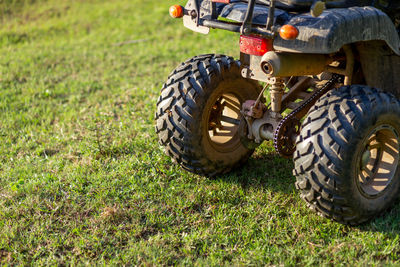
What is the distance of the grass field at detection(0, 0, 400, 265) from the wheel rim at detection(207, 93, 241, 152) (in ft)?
1.00

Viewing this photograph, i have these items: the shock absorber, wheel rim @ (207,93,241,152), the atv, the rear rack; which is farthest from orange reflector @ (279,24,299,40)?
wheel rim @ (207,93,241,152)

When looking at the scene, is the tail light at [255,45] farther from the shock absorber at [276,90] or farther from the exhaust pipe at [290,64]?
the shock absorber at [276,90]

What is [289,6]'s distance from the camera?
11.7ft

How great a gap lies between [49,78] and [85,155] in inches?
121

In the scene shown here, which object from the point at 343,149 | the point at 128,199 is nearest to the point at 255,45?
the point at 343,149

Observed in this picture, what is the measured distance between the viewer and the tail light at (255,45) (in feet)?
11.7

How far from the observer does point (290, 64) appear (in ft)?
11.7

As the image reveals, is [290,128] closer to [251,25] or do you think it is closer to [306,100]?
[306,100]

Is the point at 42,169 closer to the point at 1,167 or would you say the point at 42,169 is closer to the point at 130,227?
the point at 1,167

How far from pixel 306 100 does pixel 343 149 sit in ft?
2.86

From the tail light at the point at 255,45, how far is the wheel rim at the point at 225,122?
35.9 inches

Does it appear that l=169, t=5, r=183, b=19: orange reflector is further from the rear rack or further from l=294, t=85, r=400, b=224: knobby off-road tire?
l=294, t=85, r=400, b=224: knobby off-road tire

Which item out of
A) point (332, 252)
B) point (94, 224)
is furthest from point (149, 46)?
point (332, 252)

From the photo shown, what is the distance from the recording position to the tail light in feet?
A: 11.7
